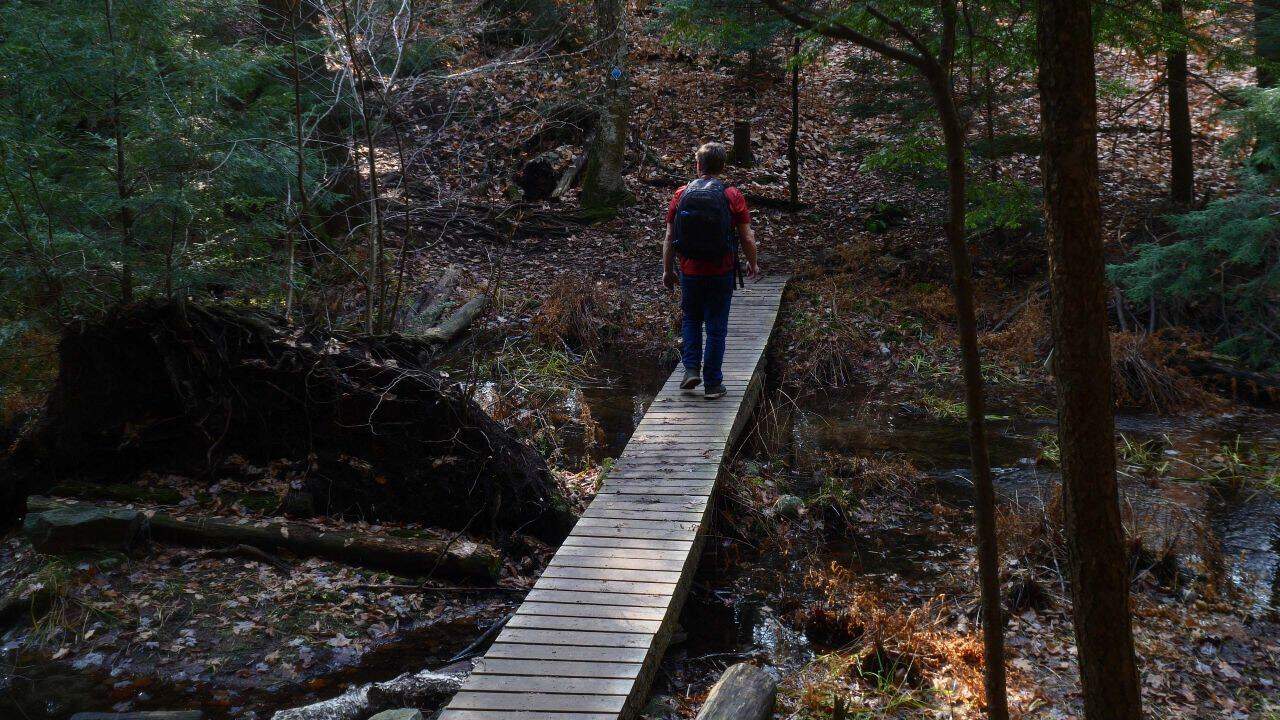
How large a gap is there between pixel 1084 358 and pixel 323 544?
5.23 metres

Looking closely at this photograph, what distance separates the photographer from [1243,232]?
913 cm

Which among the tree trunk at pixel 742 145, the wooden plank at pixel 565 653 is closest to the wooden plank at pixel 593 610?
the wooden plank at pixel 565 653

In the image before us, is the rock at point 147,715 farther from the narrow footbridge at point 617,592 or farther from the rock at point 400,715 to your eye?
the narrow footbridge at point 617,592

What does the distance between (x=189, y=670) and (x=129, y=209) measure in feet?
12.3

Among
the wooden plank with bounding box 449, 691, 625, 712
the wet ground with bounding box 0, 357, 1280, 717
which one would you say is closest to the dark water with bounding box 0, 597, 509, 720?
the wet ground with bounding box 0, 357, 1280, 717

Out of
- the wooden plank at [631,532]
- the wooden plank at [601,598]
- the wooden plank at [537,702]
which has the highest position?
the wooden plank at [631,532]

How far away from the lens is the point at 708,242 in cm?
714

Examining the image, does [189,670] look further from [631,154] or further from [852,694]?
[631,154]

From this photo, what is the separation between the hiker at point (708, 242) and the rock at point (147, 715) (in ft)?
14.9

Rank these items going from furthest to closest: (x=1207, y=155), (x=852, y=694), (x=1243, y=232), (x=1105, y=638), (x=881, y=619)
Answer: (x=1207, y=155)
(x=1243, y=232)
(x=881, y=619)
(x=852, y=694)
(x=1105, y=638)

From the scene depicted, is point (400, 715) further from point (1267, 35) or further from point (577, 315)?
point (1267, 35)

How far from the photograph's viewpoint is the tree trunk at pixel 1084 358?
291cm

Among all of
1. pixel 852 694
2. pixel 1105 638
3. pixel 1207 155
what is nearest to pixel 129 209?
pixel 852 694

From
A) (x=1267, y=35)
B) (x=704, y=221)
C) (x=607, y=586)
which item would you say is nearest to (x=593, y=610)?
(x=607, y=586)
